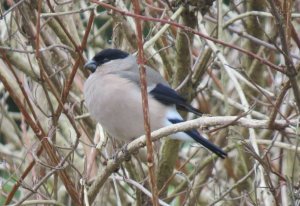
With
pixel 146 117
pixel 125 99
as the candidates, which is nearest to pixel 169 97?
pixel 125 99

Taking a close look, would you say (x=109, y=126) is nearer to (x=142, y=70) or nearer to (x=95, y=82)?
(x=95, y=82)

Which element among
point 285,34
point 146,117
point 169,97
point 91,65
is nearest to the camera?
point 146,117

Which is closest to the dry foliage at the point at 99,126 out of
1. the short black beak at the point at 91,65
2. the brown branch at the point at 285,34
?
the short black beak at the point at 91,65

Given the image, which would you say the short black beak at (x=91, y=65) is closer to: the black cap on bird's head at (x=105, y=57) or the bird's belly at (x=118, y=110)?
the black cap on bird's head at (x=105, y=57)

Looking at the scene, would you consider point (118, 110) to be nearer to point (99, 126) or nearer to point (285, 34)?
point (99, 126)

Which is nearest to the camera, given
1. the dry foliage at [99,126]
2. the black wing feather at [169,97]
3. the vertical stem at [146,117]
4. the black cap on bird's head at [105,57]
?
the vertical stem at [146,117]

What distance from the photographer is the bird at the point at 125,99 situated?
3.13m

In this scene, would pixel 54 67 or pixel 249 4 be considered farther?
pixel 249 4

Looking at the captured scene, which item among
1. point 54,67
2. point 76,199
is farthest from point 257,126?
point 54,67

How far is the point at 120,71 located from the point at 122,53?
0.17m

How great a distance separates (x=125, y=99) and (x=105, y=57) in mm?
325

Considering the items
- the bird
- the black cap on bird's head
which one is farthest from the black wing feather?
the black cap on bird's head

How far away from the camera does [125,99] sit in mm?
3207

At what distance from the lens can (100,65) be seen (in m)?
3.41
